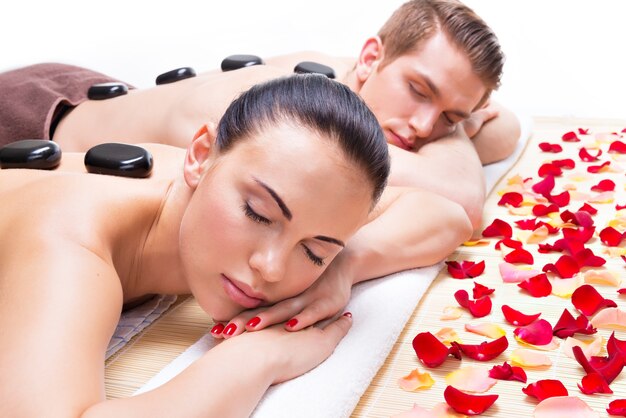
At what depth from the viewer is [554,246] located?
1.92 m

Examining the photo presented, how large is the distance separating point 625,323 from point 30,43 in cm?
289

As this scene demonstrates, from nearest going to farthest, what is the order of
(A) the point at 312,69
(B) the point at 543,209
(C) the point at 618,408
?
(C) the point at 618,408 → (B) the point at 543,209 → (A) the point at 312,69

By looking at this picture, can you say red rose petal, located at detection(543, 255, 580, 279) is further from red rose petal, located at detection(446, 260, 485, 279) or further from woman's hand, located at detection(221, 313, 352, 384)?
woman's hand, located at detection(221, 313, 352, 384)

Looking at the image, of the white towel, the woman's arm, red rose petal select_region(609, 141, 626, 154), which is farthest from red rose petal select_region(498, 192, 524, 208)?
the woman's arm

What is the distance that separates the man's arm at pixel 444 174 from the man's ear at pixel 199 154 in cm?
66

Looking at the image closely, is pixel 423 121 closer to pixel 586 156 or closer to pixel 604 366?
pixel 586 156

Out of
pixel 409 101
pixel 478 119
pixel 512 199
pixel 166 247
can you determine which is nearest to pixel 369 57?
pixel 409 101

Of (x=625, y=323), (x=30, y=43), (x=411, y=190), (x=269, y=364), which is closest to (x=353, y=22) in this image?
(x=30, y=43)

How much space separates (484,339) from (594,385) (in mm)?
245

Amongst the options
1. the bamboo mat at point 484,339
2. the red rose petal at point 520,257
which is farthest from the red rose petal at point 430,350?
the red rose petal at point 520,257

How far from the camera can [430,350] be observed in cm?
146

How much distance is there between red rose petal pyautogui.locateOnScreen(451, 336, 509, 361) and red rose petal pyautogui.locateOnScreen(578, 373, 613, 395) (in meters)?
0.15

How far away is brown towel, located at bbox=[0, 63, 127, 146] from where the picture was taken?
236cm

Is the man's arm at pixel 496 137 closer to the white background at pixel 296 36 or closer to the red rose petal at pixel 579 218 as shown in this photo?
the red rose petal at pixel 579 218
